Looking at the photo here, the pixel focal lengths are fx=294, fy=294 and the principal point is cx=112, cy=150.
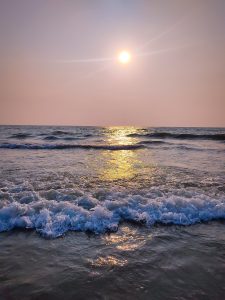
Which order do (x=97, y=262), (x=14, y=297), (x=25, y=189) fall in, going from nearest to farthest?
(x=14, y=297) → (x=97, y=262) → (x=25, y=189)

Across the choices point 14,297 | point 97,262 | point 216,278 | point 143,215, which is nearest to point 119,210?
point 143,215

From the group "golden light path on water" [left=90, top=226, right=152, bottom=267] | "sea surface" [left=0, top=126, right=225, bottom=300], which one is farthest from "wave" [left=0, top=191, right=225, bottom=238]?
"golden light path on water" [left=90, top=226, right=152, bottom=267]

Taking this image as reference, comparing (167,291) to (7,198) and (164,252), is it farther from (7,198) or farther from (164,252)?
(7,198)

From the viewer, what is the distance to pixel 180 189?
26.1ft

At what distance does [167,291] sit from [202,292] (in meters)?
0.39

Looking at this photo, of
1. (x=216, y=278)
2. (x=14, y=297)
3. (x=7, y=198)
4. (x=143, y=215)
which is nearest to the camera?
(x=14, y=297)

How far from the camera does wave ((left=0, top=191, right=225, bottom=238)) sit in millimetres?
5266

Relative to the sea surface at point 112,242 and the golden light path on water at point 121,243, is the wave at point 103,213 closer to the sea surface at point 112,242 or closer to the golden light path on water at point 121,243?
the sea surface at point 112,242

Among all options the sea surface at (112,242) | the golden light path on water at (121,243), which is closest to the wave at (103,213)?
the sea surface at (112,242)

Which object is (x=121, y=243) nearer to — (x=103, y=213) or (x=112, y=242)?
(x=112, y=242)

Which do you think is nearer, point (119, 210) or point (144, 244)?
point (144, 244)

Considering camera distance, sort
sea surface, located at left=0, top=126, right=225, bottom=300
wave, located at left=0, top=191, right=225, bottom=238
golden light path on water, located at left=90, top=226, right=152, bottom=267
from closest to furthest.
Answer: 1. sea surface, located at left=0, top=126, right=225, bottom=300
2. golden light path on water, located at left=90, top=226, right=152, bottom=267
3. wave, located at left=0, top=191, right=225, bottom=238

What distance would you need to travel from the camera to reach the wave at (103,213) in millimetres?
5266

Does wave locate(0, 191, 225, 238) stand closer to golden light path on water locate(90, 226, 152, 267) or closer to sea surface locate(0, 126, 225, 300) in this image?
sea surface locate(0, 126, 225, 300)
